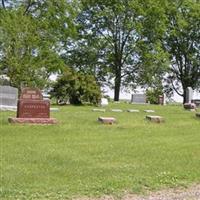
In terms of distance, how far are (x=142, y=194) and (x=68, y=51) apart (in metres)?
42.0

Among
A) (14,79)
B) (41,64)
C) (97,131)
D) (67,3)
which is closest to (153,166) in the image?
(97,131)

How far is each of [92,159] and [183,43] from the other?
1770 inches

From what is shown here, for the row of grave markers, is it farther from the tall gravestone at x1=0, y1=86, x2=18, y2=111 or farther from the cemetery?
the tall gravestone at x1=0, y1=86, x2=18, y2=111

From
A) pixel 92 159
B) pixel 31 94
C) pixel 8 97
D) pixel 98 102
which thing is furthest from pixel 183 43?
pixel 92 159

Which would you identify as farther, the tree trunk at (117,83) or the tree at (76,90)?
the tree trunk at (117,83)

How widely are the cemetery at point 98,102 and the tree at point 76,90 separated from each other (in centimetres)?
7

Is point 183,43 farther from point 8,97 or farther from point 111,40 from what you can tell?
point 8,97

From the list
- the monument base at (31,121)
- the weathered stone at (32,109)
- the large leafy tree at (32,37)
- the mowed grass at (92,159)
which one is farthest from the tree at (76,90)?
the monument base at (31,121)

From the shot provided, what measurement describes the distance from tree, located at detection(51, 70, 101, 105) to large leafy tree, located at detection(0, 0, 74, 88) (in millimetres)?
7015

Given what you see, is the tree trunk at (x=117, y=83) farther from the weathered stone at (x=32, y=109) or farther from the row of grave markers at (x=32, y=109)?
the weathered stone at (x=32, y=109)

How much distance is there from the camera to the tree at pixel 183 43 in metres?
51.2

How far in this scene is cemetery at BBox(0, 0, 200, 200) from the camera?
816 cm

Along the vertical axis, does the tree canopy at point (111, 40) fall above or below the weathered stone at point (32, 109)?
above

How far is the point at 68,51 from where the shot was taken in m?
48.9
